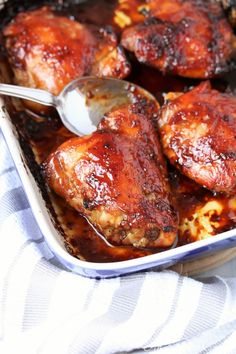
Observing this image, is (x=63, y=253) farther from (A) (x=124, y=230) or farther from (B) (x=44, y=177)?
(B) (x=44, y=177)

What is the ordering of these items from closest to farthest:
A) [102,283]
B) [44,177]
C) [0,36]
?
[102,283], [44,177], [0,36]

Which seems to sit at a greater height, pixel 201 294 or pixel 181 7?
pixel 181 7

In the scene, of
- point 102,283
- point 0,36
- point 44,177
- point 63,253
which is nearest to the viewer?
point 63,253

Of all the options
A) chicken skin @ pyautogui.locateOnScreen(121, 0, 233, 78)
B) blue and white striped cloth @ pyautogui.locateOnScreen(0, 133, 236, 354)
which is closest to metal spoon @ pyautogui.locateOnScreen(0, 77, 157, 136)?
chicken skin @ pyautogui.locateOnScreen(121, 0, 233, 78)

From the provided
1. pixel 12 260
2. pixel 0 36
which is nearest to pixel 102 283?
pixel 12 260

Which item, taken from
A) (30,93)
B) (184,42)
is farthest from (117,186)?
(184,42)

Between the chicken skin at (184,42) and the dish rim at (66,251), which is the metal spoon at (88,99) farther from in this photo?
the dish rim at (66,251)

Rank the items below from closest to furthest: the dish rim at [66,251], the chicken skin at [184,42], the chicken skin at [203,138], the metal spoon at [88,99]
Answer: the dish rim at [66,251], the chicken skin at [203,138], the metal spoon at [88,99], the chicken skin at [184,42]

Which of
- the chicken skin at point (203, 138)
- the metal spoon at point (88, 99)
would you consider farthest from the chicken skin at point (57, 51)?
the chicken skin at point (203, 138)
